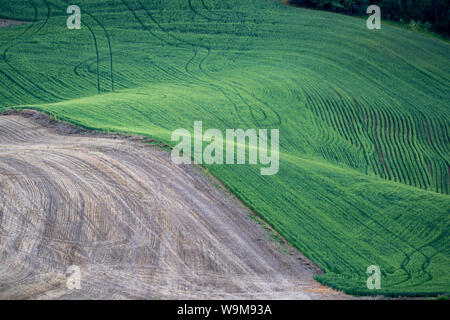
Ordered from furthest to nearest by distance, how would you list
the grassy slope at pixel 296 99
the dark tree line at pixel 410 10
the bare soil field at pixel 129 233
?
the dark tree line at pixel 410 10 → the grassy slope at pixel 296 99 → the bare soil field at pixel 129 233

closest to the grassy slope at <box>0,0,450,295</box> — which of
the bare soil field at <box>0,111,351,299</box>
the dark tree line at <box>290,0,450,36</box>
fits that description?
the bare soil field at <box>0,111,351,299</box>

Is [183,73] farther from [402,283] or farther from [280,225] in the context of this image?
[402,283]

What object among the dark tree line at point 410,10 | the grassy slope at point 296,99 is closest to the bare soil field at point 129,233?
the grassy slope at point 296,99

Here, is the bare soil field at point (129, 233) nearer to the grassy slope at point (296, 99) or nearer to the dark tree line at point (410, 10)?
the grassy slope at point (296, 99)

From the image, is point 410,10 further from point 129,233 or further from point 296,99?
point 129,233

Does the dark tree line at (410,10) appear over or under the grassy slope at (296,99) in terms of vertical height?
over

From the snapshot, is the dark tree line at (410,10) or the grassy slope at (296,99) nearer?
the grassy slope at (296,99)

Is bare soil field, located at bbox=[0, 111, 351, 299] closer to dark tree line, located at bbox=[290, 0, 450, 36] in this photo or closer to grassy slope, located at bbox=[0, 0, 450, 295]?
grassy slope, located at bbox=[0, 0, 450, 295]
